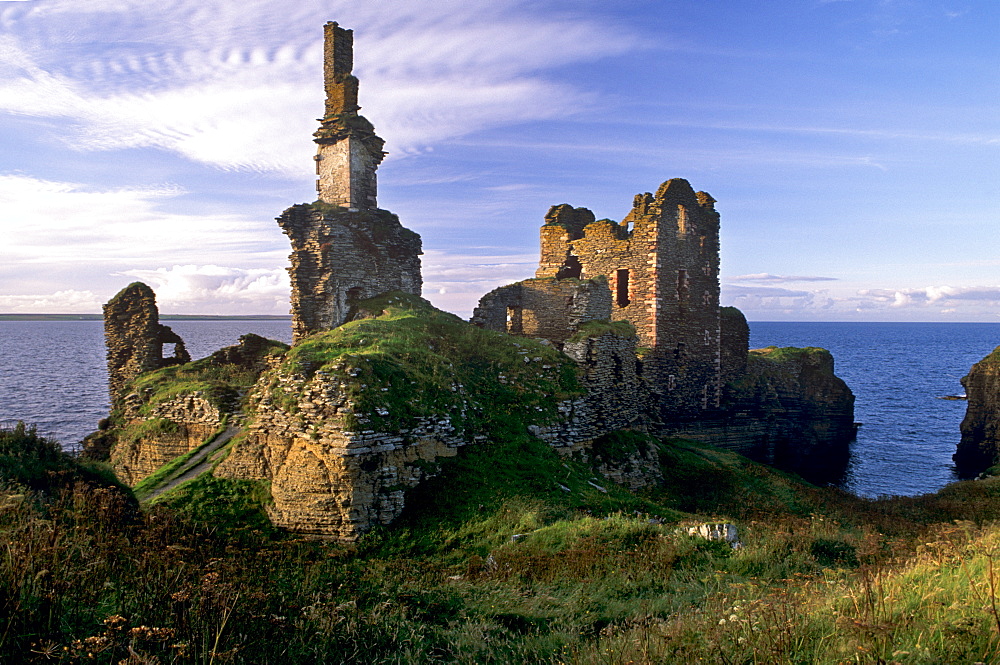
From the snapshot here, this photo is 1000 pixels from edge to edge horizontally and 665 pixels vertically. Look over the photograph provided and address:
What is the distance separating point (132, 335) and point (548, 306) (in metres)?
16.3

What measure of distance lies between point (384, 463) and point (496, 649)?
597cm

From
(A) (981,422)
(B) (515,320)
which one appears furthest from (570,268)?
(A) (981,422)

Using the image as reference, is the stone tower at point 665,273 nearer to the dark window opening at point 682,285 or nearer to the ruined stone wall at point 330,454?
the dark window opening at point 682,285

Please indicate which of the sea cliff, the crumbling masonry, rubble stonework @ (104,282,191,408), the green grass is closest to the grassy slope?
the sea cliff

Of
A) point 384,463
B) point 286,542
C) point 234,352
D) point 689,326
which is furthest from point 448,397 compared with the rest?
point 689,326

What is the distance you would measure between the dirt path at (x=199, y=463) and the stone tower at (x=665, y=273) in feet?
→ 53.9

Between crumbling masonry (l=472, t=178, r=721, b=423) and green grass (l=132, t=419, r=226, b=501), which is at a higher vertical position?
crumbling masonry (l=472, t=178, r=721, b=423)

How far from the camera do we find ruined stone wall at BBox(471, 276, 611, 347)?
21.3 metres

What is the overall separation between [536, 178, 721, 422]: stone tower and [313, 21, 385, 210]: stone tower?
9.94m

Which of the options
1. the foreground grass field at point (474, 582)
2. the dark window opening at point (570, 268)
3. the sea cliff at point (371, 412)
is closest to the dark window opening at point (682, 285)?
the dark window opening at point (570, 268)

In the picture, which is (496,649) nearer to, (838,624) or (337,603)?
(337,603)

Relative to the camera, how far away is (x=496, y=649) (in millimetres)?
5602

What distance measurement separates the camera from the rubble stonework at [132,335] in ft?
74.4

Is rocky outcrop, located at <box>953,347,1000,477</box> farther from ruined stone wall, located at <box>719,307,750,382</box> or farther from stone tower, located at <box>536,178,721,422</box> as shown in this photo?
stone tower, located at <box>536,178,721,422</box>
